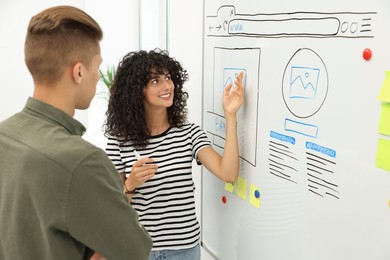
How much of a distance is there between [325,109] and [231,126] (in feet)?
1.61

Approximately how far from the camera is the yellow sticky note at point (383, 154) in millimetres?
1084

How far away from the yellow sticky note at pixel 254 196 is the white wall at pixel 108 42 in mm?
603

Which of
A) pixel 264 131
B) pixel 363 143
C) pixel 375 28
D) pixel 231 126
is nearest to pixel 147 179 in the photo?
pixel 231 126

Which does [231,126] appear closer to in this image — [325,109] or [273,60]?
[273,60]

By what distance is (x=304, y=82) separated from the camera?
1368 mm

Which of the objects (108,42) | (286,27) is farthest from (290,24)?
(108,42)

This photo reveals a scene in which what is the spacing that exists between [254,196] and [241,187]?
102 mm

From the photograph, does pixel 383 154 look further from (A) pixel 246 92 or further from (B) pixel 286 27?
(A) pixel 246 92

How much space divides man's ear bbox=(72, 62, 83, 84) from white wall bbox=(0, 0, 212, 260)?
1.08 metres

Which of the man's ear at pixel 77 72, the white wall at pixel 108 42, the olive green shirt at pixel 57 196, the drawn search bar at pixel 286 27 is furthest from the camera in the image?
the white wall at pixel 108 42

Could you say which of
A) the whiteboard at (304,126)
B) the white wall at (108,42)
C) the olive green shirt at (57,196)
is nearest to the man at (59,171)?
the olive green shirt at (57,196)

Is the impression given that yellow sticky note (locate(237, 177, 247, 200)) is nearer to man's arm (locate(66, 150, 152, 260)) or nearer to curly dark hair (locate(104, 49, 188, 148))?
curly dark hair (locate(104, 49, 188, 148))

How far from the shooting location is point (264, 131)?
5.23 ft

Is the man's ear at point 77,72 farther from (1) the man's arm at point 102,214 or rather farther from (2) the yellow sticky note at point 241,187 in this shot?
(2) the yellow sticky note at point 241,187
